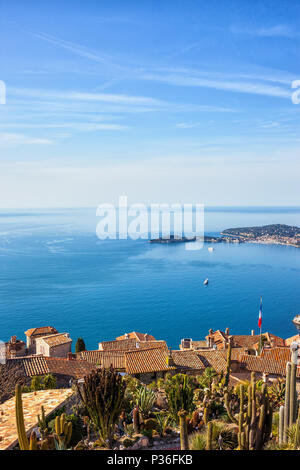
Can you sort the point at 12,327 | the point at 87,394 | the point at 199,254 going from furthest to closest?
the point at 199,254, the point at 12,327, the point at 87,394

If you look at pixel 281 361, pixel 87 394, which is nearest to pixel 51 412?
pixel 87 394

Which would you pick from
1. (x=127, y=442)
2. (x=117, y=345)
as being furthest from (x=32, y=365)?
(x=127, y=442)

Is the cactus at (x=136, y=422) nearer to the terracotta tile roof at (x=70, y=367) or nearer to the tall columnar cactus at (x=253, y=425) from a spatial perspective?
the tall columnar cactus at (x=253, y=425)

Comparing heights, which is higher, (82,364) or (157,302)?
(82,364)

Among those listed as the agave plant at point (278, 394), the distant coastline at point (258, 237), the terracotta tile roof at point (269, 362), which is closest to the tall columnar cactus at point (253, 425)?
the agave plant at point (278, 394)

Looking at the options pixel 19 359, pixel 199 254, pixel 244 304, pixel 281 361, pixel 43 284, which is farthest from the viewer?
pixel 199 254

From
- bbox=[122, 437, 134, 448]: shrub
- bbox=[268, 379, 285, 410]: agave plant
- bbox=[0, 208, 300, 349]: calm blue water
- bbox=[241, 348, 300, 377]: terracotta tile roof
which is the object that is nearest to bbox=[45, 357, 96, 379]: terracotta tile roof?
bbox=[122, 437, 134, 448]: shrub

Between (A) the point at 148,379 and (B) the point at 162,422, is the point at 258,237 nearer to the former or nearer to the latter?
(A) the point at 148,379
